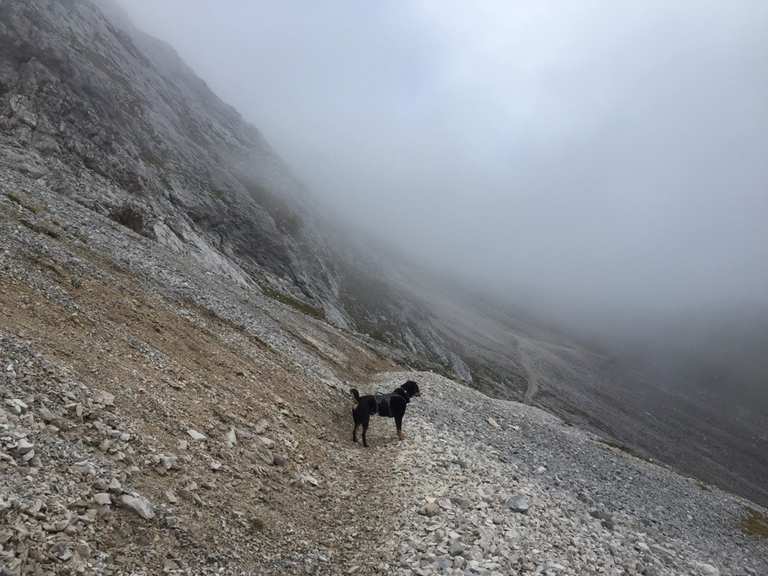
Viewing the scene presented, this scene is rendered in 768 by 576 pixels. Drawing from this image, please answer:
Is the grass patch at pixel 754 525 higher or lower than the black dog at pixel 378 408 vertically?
higher

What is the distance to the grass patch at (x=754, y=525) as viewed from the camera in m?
40.0

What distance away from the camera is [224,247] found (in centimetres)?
8706

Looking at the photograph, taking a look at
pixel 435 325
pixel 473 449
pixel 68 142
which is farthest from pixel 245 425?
pixel 435 325

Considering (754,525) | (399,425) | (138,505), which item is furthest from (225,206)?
(138,505)

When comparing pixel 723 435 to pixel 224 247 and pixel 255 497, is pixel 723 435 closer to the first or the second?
pixel 224 247

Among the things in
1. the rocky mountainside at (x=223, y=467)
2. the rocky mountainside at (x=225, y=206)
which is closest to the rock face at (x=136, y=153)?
the rocky mountainside at (x=225, y=206)

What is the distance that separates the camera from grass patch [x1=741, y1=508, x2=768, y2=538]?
131 feet

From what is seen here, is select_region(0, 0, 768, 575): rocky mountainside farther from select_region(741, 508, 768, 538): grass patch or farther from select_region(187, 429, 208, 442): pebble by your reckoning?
select_region(741, 508, 768, 538): grass patch

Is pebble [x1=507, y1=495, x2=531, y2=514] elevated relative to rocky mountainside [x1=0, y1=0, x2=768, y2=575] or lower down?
elevated

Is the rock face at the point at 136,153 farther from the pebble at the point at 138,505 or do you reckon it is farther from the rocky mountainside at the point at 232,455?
the pebble at the point at 138,505

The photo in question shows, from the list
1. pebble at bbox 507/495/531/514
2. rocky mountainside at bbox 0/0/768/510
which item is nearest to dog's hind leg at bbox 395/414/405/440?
pebble at bbox 507/495/531/514

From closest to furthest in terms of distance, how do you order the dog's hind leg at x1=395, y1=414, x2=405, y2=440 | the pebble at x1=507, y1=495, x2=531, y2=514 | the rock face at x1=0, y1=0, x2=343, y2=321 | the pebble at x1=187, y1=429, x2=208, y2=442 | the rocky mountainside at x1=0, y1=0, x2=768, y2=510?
1. the pebble at x1=187, y1=429, x2=208, y2=442
2. the pebble at x1=507, y1=495, x2=531, y2=514
3. the dog's hind leg at x1=395, y1=414, x2=405, y2=440
4. the rock face at x1=0, y1=0, x2=343, y2=321
5. the rocky mountainside at x1=0, y1=0, x2=768, y2=510

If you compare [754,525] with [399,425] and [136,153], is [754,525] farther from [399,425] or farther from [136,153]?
[136,153]

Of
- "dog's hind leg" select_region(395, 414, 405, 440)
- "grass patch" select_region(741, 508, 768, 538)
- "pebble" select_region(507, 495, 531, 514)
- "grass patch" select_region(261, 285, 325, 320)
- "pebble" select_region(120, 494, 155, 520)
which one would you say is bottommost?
"grass patch" select_region(261, 285, 325, 320)
